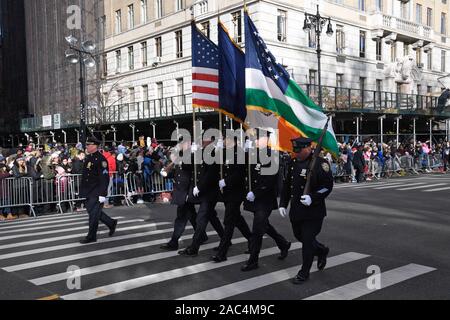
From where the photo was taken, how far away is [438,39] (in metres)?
47.2

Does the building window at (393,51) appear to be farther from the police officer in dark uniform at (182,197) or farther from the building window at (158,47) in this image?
the police officer in dark uniform at (182,197)

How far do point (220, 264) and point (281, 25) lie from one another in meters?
27.2

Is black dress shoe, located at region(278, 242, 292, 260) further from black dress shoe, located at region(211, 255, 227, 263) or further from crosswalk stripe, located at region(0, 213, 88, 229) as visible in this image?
crosswalk stripe, located at region(0, 213, 88, 229)

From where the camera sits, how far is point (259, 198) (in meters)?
6.92

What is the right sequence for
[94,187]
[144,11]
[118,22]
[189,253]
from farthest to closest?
[118,22]
[144,11]
[94,187]
[189,253]

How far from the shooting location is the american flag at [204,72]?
31.6 feet

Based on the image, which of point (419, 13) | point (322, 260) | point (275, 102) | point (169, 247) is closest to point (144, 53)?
point (419, 13)

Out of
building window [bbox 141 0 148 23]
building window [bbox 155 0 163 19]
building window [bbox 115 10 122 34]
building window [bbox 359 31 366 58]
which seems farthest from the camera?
building window [bbox 115 10 122 34]

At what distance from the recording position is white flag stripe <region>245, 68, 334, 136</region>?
812 cm

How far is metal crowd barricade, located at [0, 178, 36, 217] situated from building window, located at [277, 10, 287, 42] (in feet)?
73.0

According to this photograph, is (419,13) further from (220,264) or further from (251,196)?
(220,264)

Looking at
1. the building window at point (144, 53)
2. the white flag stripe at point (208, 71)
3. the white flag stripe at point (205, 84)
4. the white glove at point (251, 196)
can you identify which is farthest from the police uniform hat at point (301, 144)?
the building window at point (144, 53)

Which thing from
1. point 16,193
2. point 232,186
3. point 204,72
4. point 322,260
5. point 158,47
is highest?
point 158,47

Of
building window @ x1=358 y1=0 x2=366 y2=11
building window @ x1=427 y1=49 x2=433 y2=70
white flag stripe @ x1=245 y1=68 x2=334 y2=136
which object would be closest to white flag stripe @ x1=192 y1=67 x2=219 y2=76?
white flag stripe @ x1=245 y1=68 x2=334 y2=136
